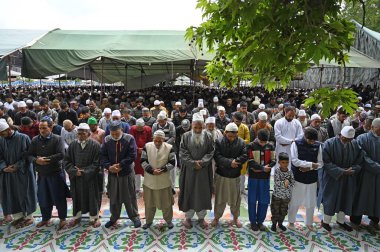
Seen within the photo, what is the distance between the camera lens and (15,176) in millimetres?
4598

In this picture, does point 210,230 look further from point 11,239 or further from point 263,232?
point 11,239

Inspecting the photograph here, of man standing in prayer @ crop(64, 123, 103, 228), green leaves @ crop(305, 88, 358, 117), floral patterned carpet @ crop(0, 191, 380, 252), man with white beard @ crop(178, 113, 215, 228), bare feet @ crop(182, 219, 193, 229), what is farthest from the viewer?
bare feet @ crop(182, 219, 193, 229)

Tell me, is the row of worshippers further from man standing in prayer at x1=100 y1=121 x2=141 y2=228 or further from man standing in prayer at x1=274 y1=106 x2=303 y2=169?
man standing in prayer at x1=274 y1=106 x2=303 y2=169

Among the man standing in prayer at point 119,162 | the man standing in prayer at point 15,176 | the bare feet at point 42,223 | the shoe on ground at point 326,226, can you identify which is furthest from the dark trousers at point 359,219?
the man standing in prayer at point 15,176

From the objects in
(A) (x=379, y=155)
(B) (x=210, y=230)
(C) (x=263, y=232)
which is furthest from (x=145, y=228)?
(A) (x=379, y=155)

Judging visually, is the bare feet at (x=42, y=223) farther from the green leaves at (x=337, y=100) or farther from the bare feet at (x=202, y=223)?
the green leaves at (x=337, y=100)

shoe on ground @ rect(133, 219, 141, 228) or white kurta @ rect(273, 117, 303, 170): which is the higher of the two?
white kurta @ rect(273, 117, 303, 170)

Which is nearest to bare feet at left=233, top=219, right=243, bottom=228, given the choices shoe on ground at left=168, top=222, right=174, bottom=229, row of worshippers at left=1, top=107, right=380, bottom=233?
row of worshippers at left=1, top=107, right=380, bottom=233

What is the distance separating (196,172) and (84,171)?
1.70 m

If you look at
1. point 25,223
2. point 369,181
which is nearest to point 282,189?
point 369,181

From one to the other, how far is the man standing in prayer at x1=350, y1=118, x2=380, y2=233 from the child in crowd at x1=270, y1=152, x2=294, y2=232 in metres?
1.15

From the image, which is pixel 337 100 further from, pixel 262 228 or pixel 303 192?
pixel 262 228

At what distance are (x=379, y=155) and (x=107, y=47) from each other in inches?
351

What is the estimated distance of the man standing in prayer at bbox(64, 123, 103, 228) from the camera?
176 inches
